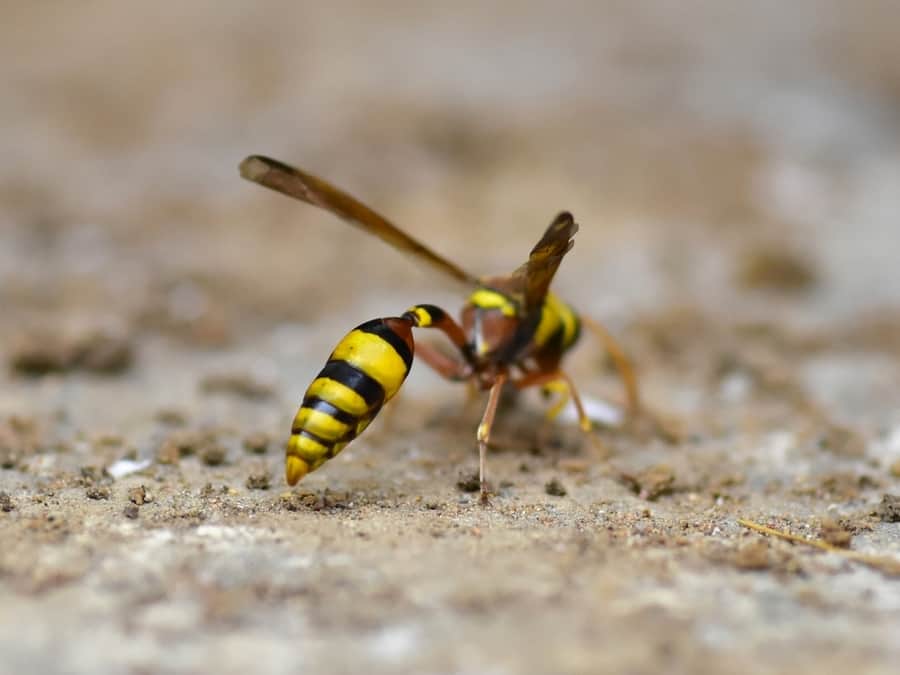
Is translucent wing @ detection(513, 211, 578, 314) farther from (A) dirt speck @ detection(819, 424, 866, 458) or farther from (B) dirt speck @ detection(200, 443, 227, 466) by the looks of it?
(A) dirt speck @ detection(819, 424, 866, 458)

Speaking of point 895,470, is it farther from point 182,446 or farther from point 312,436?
point 182,446

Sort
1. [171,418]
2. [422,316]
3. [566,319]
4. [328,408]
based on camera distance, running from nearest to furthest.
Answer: [328,408] → [422,316] → [566,319] → [171,418]

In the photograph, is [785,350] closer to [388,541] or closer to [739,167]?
[739,167]

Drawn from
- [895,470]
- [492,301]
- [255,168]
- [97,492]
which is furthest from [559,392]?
[97,492]

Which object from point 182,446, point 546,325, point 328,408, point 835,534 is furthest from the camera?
point 546,325

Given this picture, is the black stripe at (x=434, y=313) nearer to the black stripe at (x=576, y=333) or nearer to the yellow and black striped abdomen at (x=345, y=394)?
the yellow and black striped abdomen at (x=345, y=394)

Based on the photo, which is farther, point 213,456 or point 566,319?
point 566,319

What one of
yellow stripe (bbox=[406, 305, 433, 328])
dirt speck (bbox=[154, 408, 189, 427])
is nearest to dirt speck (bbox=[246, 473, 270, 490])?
yellow stripe (bbox=[406, 305, 433, 328])
